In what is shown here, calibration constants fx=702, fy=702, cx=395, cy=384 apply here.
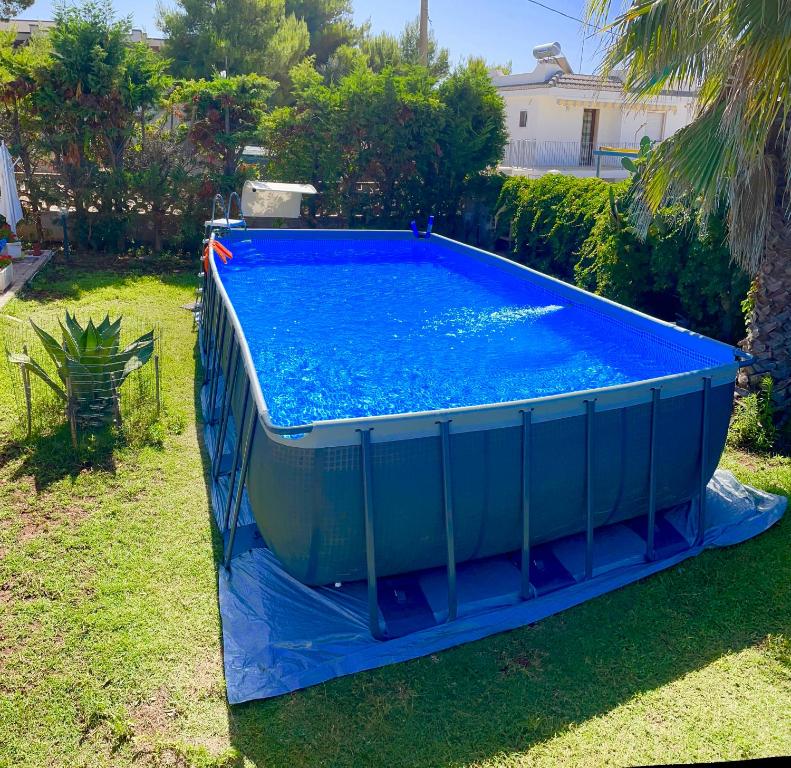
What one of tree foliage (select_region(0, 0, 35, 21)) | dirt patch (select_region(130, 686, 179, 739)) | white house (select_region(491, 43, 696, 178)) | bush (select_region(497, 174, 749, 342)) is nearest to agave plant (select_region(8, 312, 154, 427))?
dirt patch (select_region(130, 686, 179, 739))

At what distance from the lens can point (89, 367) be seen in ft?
20.9

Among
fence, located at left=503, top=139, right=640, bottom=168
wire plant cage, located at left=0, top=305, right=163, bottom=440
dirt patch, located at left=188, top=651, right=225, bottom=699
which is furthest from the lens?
fence, located at left=503, top=139, right=640, bottom=168

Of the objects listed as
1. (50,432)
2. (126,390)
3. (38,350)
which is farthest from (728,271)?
(38,350)

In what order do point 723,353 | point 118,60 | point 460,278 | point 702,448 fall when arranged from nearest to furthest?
point 702,448 < point 723,353 < point 460,278 < point 118,60

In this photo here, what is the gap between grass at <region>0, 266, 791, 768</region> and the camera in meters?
3.38

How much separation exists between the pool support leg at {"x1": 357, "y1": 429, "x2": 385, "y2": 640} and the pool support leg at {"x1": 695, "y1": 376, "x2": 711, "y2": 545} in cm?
250

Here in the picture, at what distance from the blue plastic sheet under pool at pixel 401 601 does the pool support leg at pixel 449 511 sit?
160mm

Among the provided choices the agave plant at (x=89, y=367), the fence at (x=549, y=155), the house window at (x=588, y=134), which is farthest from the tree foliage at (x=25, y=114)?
the house window at (x=588, y=134)

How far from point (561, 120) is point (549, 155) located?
67.4 inches

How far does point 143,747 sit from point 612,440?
3263 mm

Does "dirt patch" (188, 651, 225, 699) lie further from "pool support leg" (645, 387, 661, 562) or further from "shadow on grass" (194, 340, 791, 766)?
"pool support leg" (645, 387, 661, 562)

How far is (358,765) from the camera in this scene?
329 centimetres

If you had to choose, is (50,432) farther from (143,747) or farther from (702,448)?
(702,448)

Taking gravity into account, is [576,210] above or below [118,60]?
below
